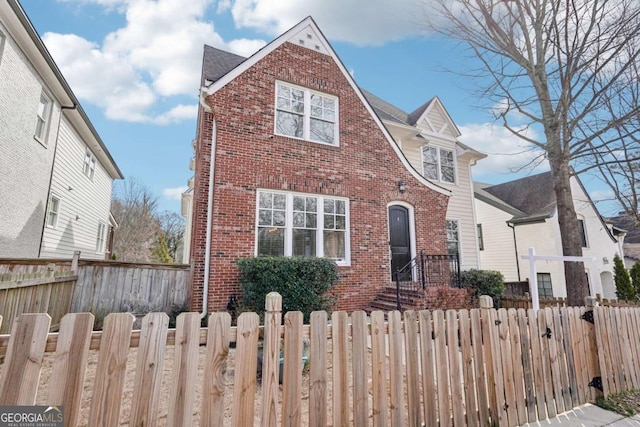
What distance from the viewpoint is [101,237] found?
59.4 feet

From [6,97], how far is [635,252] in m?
39.2

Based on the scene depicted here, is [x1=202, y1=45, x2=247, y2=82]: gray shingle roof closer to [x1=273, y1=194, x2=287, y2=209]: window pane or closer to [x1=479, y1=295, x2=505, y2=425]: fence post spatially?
[x1=273, y1=194, x2=287, y2=209]: window pane

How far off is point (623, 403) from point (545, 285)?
45.3 feet

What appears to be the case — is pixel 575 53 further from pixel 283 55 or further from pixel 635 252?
pixel 635 252

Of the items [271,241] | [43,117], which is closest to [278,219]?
[271,241]

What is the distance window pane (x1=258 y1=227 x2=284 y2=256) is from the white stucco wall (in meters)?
7.04

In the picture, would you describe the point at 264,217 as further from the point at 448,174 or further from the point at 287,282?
the point at 448,174

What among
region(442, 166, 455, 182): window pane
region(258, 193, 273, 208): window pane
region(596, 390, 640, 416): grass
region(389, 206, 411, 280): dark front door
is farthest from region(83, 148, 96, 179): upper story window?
region(596, 390, 640, 416): grass

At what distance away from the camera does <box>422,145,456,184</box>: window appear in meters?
14.0

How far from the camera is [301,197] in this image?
346 inches

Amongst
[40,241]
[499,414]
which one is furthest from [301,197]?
[40,241]

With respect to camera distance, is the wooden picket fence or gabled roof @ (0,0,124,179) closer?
the wooden picket fence

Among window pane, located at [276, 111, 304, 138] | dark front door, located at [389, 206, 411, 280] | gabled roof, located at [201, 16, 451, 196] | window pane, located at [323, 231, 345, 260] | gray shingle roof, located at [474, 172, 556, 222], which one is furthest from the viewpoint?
gray shingle roof, located at [474, 172, 556, 222]

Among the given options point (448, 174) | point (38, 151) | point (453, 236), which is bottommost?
point (453, 236)
